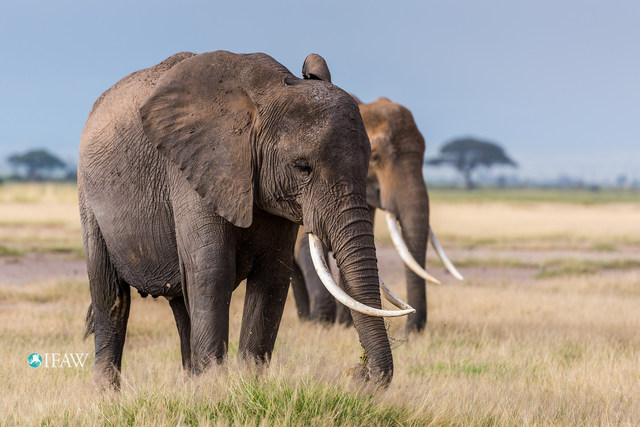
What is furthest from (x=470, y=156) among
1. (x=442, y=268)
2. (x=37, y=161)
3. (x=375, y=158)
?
(x=375, y=158)

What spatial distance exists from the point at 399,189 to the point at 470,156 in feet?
349

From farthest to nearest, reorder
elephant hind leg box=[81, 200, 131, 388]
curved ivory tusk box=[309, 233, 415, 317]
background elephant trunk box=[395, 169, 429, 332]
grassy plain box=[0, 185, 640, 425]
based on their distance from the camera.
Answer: background elephant trunk box=[395, 169, 429, 332]
elephant hind leg box=[81, 200, 131, 388]
grassy plain box=[0, 185, 640, 425]
curved ivory tusk box=[309, 233, 415, 317]

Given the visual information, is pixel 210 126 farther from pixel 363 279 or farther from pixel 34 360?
pixel 34 360

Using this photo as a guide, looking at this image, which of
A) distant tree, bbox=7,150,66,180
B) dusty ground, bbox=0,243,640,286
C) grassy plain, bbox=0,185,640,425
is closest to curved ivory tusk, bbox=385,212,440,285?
grassy plain, bbox=0,185,640,425

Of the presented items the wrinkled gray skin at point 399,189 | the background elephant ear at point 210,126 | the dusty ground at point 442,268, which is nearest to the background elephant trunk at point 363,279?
the background elephant ear at point 210,126

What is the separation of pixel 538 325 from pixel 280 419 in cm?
653

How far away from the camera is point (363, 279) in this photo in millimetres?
4902

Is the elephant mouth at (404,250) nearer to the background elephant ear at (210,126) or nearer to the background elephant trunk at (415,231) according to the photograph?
the background elephant trunk at (415,231)

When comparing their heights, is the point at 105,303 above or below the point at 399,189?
below

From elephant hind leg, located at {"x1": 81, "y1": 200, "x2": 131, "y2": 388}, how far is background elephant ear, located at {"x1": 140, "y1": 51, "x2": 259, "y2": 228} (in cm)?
146

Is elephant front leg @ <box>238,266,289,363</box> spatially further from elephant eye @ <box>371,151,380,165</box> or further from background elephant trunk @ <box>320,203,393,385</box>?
elephant eye @ <box>371,151,380,165</box>

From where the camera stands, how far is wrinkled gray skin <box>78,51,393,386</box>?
4.94 metres

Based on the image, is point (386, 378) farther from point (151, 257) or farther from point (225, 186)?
point (151, 257)

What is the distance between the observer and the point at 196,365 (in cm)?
554
